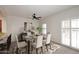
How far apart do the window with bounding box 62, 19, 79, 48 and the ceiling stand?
32cm

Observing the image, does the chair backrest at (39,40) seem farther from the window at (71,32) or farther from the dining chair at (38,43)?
the window at (71,32)

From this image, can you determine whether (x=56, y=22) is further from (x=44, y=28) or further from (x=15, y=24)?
(x=15, y=24)

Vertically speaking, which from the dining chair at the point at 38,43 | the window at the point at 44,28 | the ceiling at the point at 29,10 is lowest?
the dining chair at the point at 38,43

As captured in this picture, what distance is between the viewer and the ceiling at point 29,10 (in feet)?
6.35

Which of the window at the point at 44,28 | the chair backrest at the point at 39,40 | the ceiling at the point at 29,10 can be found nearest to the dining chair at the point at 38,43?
the chair backrest at the point at 39,40

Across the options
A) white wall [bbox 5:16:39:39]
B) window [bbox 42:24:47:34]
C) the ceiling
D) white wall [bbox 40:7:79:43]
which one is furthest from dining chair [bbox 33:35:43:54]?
the ceiling

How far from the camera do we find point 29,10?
1.99 meters

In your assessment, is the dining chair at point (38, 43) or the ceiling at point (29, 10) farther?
the dining chair at point (38, 43)

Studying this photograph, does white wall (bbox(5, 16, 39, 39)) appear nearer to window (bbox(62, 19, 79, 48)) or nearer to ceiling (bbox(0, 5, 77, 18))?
ceiling (bbox(0, 5, 77, 18))

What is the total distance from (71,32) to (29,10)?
0.99 metres

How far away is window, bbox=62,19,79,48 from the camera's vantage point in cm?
197

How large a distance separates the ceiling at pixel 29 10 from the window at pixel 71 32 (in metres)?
0.32
